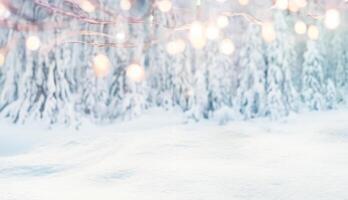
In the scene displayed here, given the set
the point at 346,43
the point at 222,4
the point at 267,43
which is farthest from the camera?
the point at 346,43

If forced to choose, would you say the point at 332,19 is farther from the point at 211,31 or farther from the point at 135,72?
the point at 135,72

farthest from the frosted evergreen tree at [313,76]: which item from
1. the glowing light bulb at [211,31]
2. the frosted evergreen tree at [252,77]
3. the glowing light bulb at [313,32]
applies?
the glowing light bulb at [211,31]

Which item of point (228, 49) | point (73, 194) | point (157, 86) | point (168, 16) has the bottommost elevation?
point (73, 194)

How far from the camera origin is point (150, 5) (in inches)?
288

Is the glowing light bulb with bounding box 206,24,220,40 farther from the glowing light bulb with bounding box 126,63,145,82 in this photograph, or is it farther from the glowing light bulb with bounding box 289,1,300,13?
the glowing light bulb with bounding box 289,1,300,13

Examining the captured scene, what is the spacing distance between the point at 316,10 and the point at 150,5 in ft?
9.72

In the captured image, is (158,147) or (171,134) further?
(171,134)

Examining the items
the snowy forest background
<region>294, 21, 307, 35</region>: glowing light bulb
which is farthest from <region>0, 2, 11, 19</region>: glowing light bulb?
<region>294, 21, 307, 35</region>: glowing light bulb

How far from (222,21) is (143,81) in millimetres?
1340

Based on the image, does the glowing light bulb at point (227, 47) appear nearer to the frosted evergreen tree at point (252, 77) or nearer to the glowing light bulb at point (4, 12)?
the frosted evergreen tree at point (252, 77)

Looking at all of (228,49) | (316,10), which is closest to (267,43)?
(228,49)

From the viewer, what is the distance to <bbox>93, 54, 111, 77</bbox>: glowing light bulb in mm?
6854

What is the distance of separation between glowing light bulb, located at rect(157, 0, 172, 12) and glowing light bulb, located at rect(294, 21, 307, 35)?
2296 millimetres

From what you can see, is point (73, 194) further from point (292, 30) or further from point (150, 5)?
point (292, 30)
